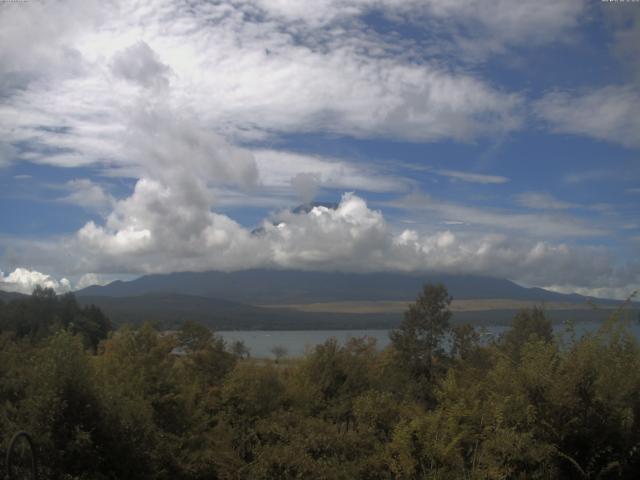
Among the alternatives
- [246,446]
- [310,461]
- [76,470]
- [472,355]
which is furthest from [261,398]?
[472,355]

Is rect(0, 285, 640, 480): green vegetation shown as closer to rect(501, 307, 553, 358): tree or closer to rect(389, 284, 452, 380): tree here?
rect(501, 307, 553, 358): tree

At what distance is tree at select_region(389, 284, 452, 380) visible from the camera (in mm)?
38969

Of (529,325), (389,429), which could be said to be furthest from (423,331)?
(389,429)

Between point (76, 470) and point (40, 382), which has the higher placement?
point (40, 382)

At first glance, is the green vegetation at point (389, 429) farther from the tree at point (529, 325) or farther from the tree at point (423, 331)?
the tree at point (423, 331)

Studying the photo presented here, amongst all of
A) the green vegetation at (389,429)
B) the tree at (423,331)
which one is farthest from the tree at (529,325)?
the green vegetation at (389,429)

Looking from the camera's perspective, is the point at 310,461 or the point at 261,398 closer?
the point at 310,461

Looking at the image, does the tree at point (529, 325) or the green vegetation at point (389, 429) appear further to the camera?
the tree at point (529, 325)

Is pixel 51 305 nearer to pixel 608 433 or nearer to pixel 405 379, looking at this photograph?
pixel 405 379

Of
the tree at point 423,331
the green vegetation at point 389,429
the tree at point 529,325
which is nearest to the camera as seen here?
the green vegetation at point 389,429

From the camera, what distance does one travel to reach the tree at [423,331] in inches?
1534

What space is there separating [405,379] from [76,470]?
27484 mm

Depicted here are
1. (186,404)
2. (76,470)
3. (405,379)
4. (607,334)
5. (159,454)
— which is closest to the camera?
(76,470)

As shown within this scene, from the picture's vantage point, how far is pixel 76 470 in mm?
11047
